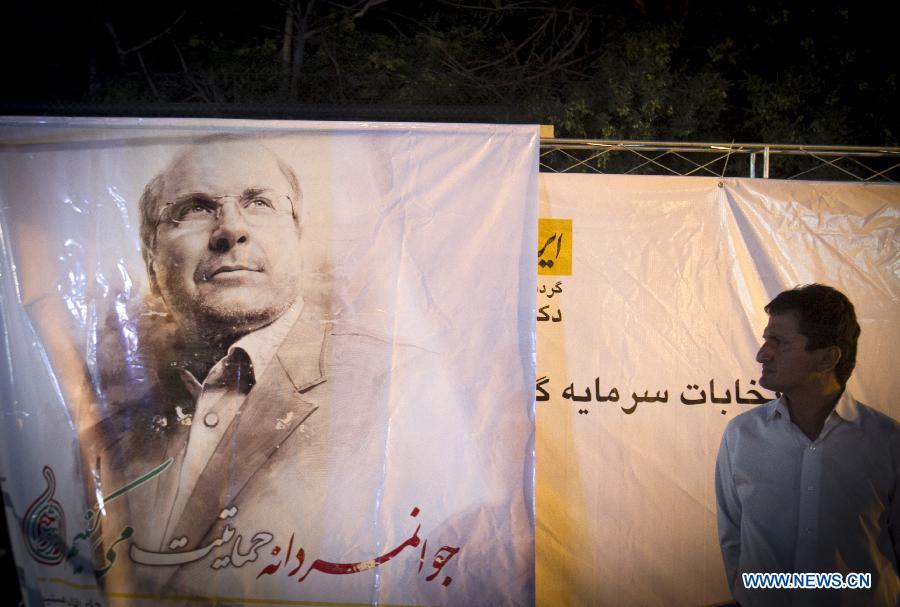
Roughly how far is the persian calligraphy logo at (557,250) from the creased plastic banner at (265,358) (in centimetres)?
31

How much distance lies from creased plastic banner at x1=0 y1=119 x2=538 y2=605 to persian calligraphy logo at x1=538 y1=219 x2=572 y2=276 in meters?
0.31

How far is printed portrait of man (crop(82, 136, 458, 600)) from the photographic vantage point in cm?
278

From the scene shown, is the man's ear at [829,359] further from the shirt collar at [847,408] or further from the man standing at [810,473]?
the shirt collar at [847,408]

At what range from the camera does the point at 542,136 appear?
296 centimetres

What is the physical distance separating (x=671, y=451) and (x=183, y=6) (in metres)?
4.79

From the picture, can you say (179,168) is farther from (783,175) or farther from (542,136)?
(783,175)

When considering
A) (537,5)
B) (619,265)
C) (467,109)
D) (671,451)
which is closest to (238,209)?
(467,109)

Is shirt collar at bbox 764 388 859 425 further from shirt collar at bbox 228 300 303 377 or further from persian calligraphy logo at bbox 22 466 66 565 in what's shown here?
persian calligraphy logo at bbox 22 466 66 565

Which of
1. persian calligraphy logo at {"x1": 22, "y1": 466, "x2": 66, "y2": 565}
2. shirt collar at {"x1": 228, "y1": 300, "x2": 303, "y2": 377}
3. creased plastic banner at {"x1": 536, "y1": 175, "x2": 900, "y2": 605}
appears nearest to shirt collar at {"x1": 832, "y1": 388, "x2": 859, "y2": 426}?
creased plastic banner at {"x1": 536, "y1": 175, "x2": 900, "y2": 605}

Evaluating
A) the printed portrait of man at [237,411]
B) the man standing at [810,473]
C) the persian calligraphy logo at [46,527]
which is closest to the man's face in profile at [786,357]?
the man standing at [810,473]

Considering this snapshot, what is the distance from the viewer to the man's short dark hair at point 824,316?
3.02 metres

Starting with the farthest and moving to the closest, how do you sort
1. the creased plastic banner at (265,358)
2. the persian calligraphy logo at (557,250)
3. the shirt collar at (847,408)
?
the persian calligraphy logo at (557,250), the shirt collar at (847,408), the creased plastic banner at (265,358)

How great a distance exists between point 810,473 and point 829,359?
518 millimetres

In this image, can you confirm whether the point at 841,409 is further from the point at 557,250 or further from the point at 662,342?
the point at 557,250
